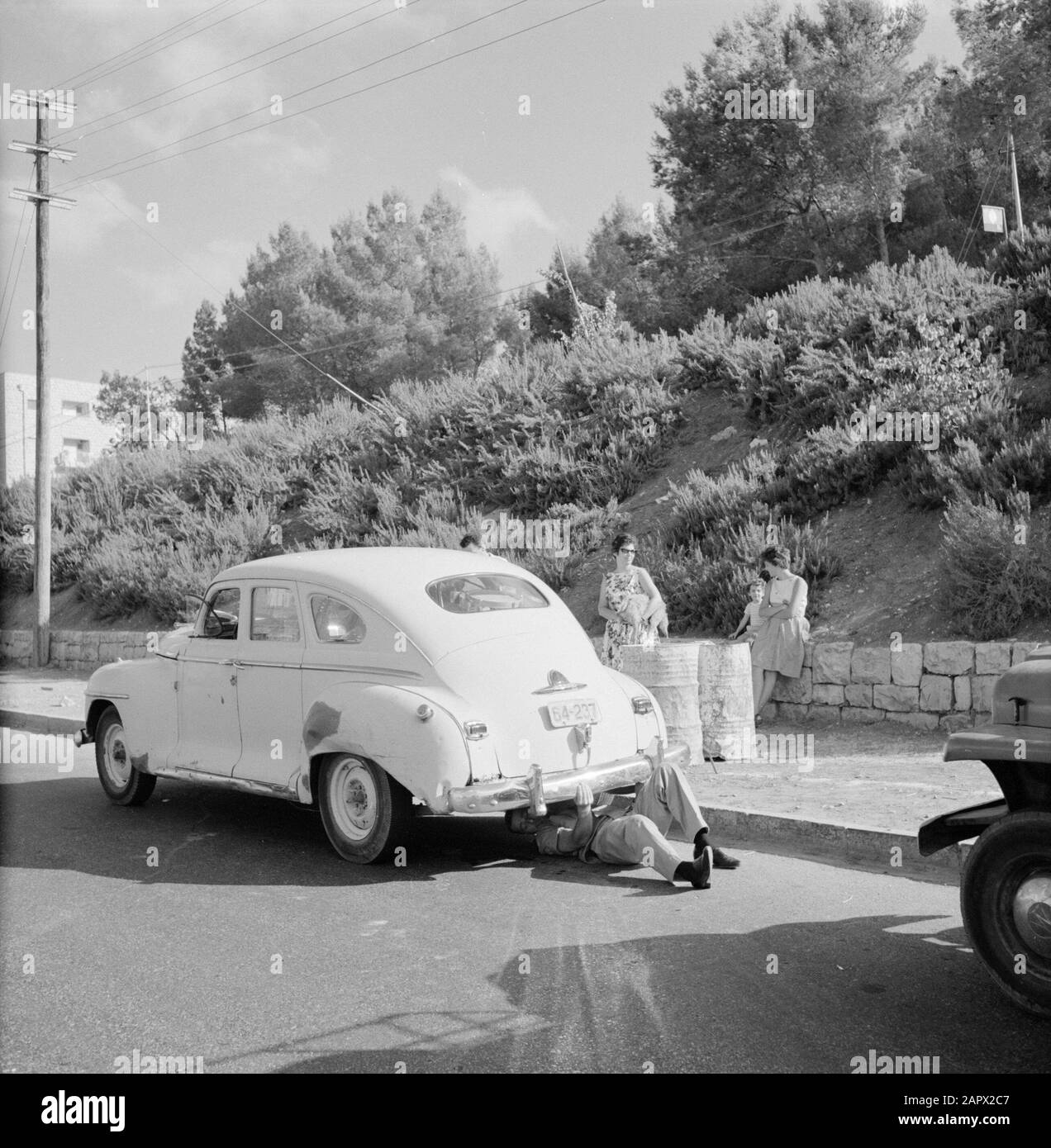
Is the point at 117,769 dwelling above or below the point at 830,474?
below

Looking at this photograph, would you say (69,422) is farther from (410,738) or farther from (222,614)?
(410,738)

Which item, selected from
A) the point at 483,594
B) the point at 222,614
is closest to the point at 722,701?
the point at 483,594

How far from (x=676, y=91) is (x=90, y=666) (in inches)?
1010

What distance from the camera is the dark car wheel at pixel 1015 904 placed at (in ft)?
14.1

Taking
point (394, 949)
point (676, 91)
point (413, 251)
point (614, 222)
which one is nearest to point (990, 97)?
point (676, 91)

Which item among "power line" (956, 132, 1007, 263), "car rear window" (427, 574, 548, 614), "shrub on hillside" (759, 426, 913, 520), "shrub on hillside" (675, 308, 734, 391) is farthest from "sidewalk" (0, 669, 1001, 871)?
"power line" (956, 132, 1007, 263)

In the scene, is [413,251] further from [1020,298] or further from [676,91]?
[1020,298]

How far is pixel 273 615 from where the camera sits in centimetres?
747

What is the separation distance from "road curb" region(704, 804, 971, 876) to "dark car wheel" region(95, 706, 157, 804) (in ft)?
13.8

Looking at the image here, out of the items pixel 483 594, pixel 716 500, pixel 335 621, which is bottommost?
pixel 335 621

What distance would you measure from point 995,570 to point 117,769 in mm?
8256

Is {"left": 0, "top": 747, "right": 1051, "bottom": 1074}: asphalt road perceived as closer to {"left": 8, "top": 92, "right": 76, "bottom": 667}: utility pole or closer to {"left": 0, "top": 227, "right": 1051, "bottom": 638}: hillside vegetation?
{"left": 0, "top": 227, "right": 1051, "bottom": 638}: hillside vegetation

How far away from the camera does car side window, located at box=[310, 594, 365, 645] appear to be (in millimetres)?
7027

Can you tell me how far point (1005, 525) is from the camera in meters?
11.6
